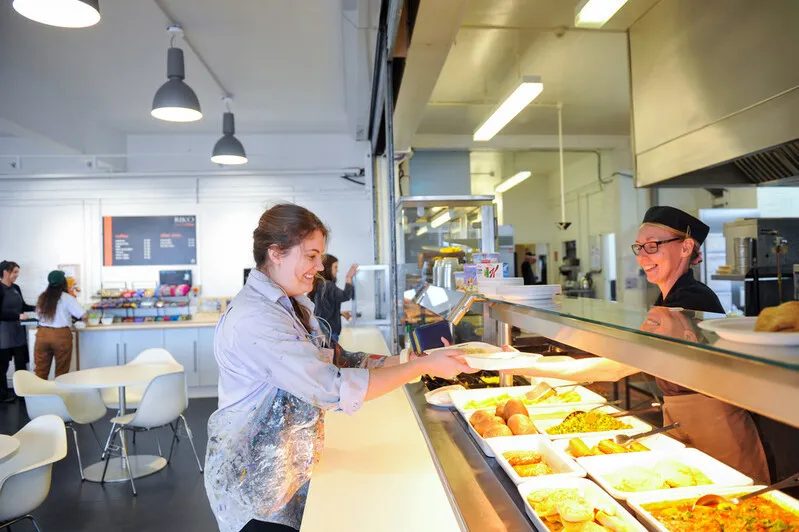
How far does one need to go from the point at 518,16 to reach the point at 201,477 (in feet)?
15.5

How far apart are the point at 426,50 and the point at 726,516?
105 inches

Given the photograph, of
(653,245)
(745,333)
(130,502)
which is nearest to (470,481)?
(745,333)

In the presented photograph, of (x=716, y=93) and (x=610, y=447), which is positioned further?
(x=716, y=93)

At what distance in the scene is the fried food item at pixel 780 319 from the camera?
80 cm

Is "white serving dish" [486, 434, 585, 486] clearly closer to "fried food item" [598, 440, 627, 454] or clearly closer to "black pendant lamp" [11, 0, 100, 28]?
"fried food item" [598, 440, 627, 454]

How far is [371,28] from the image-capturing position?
378 centimetres

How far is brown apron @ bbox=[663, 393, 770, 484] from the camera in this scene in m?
1.74

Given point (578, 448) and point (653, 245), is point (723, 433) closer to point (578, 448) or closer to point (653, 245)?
point (578, 448)

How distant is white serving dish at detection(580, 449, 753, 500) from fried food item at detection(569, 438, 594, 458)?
39 mm

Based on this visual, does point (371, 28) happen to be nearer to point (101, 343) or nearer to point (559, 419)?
point (559, 419)

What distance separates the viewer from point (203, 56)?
17.3 feet

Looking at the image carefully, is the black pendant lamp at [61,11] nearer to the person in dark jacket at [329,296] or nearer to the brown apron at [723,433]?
the person in dark jacket at [329,296]

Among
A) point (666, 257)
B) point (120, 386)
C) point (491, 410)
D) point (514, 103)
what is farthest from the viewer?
point (514, 103)

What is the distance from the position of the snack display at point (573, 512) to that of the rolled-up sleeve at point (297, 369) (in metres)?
0.54
